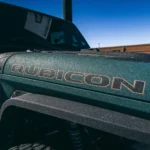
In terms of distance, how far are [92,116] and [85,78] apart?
0.98 feet

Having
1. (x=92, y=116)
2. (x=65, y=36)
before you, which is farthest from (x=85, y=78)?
(x=65, y=36)

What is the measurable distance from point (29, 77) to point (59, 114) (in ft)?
1.86

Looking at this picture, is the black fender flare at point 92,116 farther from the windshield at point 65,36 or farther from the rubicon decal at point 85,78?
the windshield at point 65,36

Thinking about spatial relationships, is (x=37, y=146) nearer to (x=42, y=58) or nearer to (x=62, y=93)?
(x=62, y=93)

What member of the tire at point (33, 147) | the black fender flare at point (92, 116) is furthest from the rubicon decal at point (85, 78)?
the tire at point (33, 147)

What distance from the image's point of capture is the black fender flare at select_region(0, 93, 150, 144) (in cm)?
120

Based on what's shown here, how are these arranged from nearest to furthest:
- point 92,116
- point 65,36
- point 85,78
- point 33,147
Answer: point 92,116, point 85,78, point 33,147, point 65,36

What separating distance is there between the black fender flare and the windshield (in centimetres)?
168

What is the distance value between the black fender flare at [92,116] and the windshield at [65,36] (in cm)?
168

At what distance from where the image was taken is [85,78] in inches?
61.0

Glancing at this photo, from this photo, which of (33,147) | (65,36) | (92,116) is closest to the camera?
(92,116)

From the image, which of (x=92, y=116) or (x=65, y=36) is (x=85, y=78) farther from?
(x=65, y=36)

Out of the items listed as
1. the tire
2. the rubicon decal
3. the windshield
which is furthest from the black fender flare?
the windshield

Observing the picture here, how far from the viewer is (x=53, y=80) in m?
1.73
